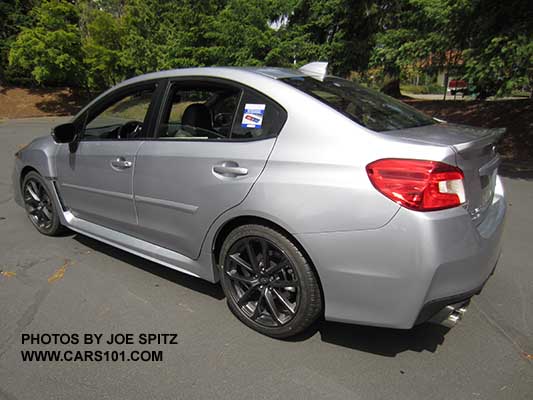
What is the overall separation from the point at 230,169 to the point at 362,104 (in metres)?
1.01

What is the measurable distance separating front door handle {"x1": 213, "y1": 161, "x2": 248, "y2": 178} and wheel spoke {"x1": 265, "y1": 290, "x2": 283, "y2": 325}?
778mm

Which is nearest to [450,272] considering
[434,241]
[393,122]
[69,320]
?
[434,241]

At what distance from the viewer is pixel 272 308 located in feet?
8.39

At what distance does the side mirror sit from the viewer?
3.61m

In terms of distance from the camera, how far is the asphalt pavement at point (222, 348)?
2195 mm

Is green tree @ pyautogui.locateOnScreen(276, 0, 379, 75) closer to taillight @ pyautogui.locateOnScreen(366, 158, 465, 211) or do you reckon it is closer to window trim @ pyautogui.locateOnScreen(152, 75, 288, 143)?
window trim @ pyautogui.locateOnScreen(152, 75, 288, 143)

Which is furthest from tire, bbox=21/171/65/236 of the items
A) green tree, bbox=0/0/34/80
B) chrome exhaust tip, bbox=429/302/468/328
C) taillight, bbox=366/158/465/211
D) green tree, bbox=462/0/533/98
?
green tree, bbox=0/0/34/80

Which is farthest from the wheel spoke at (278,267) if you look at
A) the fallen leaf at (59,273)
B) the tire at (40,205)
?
the tire at (40,205)

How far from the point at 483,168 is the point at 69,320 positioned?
9.46ft

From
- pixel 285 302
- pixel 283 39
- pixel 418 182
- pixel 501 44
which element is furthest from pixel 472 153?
pixel 283 39

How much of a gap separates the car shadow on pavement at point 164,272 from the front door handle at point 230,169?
1090 mm

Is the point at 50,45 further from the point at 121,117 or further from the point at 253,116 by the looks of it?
the point at 253,116

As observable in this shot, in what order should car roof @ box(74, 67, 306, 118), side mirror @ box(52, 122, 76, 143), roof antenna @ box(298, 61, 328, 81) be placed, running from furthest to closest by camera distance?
side mirror @ box(52, 122, 76, 143) → roof antenna @ box(298, 61, 328, 81) → car roof @ box(74, 67, 306, 118)

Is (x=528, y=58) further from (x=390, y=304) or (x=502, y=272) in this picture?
(x=390, y=304)
